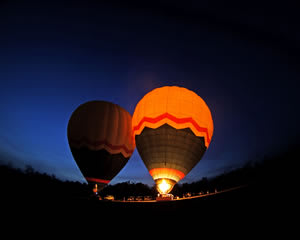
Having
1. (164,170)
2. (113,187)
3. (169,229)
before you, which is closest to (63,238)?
(169,229)

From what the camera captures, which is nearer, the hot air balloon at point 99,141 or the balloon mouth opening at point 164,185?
the balloon mouth opening at point 164,185

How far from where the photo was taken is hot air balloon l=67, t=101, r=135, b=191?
36.7ft

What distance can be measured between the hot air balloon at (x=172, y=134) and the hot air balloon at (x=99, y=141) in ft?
6.56

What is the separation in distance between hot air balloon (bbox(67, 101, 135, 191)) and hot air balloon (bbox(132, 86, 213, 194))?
2000 millimetres

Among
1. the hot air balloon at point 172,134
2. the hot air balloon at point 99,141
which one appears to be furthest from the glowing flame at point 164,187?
the hot air balloon at point 99,141

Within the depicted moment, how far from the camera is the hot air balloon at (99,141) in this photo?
1118cm

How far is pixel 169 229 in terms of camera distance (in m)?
3.00

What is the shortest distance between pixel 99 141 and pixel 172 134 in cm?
434

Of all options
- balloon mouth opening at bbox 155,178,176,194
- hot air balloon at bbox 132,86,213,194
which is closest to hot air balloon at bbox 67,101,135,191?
hot air balloon at bbox 132,86,213,194

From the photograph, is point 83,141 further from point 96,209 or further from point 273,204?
point 273,204

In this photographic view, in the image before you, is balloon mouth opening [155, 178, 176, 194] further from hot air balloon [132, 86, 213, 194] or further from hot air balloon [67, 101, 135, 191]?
hot air balloon [67, 101, 135, 191]

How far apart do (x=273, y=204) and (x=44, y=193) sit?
278 centimetres

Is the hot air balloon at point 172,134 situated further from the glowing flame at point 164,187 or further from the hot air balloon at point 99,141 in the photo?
the hot air balloon at point 99,141

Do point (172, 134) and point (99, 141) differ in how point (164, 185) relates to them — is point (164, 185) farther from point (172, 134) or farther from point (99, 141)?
point (99, 141)
